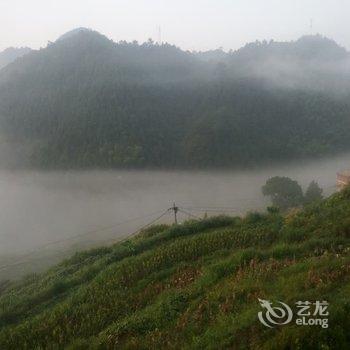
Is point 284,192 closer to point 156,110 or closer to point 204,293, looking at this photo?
point 204,293

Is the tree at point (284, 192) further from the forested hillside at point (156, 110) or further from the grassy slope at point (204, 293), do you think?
the grassy slope at point (204, 293)

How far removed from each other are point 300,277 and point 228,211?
60441 mm

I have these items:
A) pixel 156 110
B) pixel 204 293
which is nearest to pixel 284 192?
pixel 204 293

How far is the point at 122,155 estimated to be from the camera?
94.1 metres

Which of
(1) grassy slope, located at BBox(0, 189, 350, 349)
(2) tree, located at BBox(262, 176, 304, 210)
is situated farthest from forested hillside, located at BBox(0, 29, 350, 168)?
(1) grassy slope, located at BBox(0, 189, 350, 349)

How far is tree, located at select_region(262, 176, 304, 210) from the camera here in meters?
56.0

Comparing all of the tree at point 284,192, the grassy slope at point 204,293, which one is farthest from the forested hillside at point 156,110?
the grassy slope at point 204,293

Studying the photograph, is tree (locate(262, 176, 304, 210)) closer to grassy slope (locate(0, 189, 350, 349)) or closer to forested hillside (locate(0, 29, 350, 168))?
forested hillside (locate(0, 29, 350, 168))

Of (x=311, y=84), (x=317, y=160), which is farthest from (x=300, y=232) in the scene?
(x=311, y=84)

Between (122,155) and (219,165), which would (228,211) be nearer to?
(219,165)

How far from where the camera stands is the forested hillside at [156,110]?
96.4 metres

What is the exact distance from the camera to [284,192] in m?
57.9

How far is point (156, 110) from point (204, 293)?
10059 cm

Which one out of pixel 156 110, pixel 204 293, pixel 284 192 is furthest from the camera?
pixel 156 110
